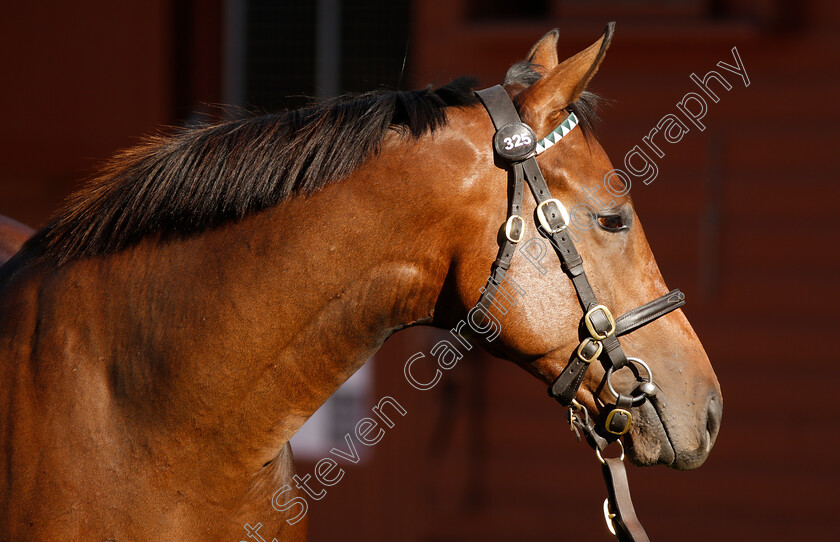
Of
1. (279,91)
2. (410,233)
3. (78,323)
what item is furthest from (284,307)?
(279,91)

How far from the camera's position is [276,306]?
5.40ft

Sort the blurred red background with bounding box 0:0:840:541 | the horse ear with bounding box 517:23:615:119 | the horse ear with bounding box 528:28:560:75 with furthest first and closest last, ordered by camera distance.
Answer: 1. the blurred red background with bounding box 0:0:840:541
2. the horse ear with bounding box 528:28:560:75
3. the horse ear with bounding box 517:23:615:119

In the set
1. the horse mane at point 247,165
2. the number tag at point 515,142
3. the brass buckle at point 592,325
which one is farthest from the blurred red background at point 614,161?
the brass buckle at point 592,325

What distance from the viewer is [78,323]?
1712mm

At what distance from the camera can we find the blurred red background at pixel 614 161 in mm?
4500

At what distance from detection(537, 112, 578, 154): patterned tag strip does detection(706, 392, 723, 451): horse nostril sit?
65cm

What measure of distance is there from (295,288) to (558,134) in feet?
2.15

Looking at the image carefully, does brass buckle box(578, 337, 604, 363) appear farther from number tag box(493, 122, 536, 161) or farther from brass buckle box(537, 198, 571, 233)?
number tag box(493, 122, 536, 161)

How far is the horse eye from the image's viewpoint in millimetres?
1675

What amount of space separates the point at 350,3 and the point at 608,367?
171 inches

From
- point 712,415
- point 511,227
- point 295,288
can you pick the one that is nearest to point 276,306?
point 295,288

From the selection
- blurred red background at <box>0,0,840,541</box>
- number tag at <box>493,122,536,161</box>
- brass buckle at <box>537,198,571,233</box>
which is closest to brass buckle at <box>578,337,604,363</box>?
brass buckle at <box>537,198,571,233</box>

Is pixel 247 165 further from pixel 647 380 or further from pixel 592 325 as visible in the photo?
pixel 647 380

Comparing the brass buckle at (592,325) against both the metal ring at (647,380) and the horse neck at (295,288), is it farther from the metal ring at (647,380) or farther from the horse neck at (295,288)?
the horse neck at (295,288)
